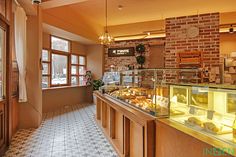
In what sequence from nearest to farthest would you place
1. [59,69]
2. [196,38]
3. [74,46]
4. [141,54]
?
[196,38]
[59,69]
[141,54]
[74,46]

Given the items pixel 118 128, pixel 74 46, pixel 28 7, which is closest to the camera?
pixel 118 128

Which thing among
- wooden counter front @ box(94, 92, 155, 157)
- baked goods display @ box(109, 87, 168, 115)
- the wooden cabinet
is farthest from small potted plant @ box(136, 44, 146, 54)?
the wooden cabinet

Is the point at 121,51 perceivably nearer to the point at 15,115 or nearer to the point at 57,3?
the point at 57,3

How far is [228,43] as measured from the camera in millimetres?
7145

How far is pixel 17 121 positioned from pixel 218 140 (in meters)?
4.30

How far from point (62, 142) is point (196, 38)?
400 cm

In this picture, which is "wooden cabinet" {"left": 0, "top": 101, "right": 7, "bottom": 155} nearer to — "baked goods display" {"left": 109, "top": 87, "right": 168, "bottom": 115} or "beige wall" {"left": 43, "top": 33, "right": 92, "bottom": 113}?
"baked goods display" {"left": 109, "top": 87, "right": 168, "bottom": 115}

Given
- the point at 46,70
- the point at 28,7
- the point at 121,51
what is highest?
the point at 28,7

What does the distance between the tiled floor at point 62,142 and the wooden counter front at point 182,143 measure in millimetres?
1353

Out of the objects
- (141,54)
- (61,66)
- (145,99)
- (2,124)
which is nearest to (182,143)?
(145,99)

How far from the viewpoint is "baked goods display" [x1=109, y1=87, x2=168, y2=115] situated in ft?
7.10

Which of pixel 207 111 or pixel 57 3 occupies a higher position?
pixel 57 3

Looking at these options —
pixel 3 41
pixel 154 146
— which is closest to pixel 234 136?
pixel 154 146

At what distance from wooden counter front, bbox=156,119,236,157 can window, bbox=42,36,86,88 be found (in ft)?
18.7
